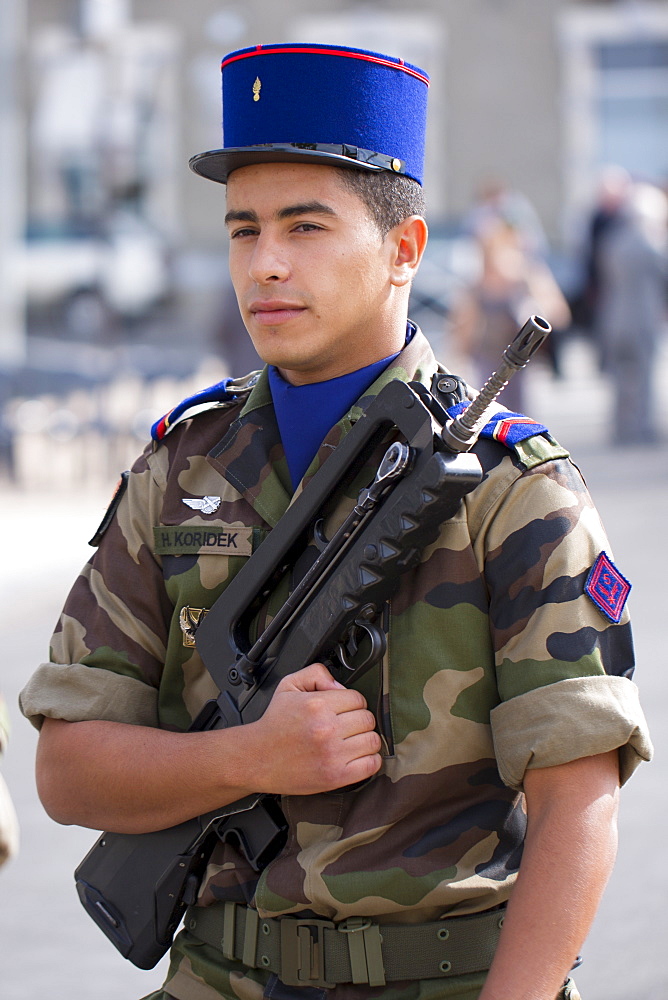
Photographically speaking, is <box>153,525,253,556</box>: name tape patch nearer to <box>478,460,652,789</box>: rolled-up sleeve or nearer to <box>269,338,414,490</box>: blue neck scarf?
<box>269,338,414,490</box>: blue neck scarf

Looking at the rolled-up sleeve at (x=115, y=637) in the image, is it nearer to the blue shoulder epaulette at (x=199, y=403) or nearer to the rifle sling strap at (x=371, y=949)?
the blue shoulder epaulette at (x=199, y=403)

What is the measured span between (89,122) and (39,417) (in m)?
13.7

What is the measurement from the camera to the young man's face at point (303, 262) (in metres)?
2.04

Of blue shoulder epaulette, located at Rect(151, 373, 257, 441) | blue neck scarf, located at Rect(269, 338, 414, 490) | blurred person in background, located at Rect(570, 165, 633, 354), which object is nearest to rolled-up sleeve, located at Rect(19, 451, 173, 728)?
blue shoulder epaulette, located at Rect(151, 373, 257, 441)

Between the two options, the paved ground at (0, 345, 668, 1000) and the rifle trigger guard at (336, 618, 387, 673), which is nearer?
the rifle trigger guard at (336, 618, 387, 673)

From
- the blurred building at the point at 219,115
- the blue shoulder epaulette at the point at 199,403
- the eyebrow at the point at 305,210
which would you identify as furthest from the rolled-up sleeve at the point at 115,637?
the blurred building at the point at 219,115

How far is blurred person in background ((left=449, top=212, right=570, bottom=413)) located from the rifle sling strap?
8462 mm

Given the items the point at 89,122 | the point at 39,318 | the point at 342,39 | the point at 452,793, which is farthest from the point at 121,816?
the point at 89,122

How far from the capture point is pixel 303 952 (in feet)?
6.43

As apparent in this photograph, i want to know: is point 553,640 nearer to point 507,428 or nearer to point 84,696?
point 507,428

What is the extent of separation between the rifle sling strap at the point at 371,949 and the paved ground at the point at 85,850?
6.47 ft

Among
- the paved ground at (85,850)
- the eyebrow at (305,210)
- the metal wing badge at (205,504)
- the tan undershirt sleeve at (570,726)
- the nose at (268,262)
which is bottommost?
the paved ground at (85,850)

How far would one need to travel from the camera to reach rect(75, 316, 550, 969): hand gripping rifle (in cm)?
186

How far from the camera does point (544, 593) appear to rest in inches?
74.3
